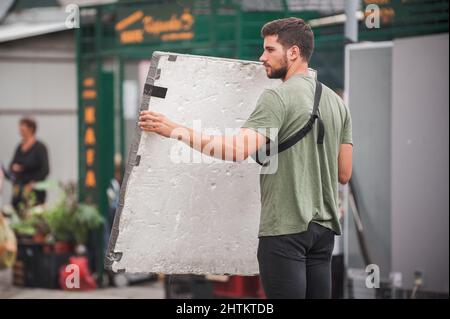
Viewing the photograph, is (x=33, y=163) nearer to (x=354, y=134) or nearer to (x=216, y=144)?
(x=354, y=134)

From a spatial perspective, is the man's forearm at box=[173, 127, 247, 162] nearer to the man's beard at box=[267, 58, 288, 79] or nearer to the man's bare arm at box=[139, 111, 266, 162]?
the man's bare arm at box=[139, 111, 266, 162]

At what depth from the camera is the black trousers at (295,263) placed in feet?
12.3

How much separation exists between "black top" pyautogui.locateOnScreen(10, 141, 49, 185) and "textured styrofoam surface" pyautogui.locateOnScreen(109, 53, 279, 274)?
678 centimetres

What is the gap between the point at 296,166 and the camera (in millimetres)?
3779

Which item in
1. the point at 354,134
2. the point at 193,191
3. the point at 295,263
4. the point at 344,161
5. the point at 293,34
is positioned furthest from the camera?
the point at 354,134

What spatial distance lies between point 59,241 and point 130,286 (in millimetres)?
892

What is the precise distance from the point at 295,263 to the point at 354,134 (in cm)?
388

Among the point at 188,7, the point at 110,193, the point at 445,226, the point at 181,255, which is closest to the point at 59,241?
the point at 110,193

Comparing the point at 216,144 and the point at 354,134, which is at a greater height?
the point at 216,144

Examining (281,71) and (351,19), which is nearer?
(281,71)

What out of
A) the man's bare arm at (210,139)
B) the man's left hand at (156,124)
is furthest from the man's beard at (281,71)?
the man's left hand at (156,124)

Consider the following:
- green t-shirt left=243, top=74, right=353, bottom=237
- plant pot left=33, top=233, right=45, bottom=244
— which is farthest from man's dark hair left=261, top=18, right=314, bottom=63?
plant pot left=33, top=233, right=45, bottom=244

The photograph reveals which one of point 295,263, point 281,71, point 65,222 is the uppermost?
point 281,71

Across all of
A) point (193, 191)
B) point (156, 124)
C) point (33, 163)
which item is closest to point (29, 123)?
point (33, 163)
